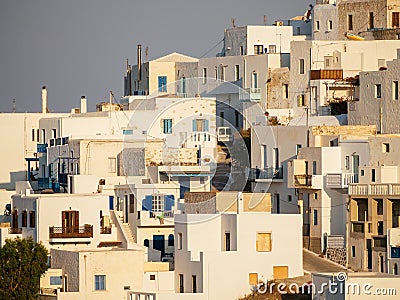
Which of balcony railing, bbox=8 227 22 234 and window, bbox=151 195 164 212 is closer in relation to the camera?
balcony railing, bbox=8 227 22 234

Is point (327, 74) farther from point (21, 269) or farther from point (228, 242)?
point (21, 269)

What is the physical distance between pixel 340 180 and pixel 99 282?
8.71 m

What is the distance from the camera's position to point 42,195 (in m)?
58.8

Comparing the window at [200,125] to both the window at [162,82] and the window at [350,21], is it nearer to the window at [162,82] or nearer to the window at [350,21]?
the window at [350,21]

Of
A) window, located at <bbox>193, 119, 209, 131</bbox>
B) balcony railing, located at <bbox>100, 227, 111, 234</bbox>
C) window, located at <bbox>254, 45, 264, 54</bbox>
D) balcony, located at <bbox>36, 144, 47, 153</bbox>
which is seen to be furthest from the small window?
balcony railing, located at <bbox>100, 227, 111, 234</bbox>

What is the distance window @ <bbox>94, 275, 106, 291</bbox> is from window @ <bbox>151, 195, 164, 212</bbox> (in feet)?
24.1

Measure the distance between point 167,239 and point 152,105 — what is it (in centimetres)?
1490

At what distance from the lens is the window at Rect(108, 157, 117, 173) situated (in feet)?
213

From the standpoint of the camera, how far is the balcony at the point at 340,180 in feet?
185

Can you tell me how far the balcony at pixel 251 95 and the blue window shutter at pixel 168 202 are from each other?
11.9 metres

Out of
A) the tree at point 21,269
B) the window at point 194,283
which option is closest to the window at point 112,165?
the tree at point 21,269

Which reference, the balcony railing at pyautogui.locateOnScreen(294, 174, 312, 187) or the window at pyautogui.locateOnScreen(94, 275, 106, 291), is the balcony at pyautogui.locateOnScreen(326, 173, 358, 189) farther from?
the window at pyautogui.locateOnScreen(94, 275, 106, 291)

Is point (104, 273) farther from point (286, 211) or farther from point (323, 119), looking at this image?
point (323, 119)

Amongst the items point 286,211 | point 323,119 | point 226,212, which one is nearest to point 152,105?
point 323,119
